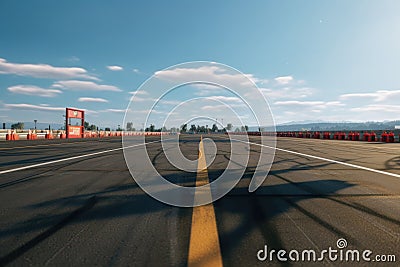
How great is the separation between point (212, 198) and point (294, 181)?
2.08m

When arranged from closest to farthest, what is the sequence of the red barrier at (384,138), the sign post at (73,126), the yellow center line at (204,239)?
the yellow center line at (204,239) → the red barrier at (384,138) → the sign post at (73,126)

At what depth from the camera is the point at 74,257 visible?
7.07 feet

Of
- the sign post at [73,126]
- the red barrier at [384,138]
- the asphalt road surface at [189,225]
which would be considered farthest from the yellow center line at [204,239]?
the sign post at [73,126]

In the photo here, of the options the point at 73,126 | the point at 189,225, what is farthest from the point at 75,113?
the point at 189,225

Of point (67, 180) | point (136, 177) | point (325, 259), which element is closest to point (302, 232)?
point (325, 259)

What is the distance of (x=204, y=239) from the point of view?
2486 mm

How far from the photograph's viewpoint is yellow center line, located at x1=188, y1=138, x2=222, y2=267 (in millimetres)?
2104

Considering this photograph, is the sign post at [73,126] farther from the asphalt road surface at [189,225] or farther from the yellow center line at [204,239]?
the yellow center line at [204,239]

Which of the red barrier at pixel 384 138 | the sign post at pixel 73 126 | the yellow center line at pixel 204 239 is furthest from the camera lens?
the sign post at pixel 73 126

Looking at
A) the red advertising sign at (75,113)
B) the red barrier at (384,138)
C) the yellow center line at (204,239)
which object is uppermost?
the red advertising sign at (75,113)

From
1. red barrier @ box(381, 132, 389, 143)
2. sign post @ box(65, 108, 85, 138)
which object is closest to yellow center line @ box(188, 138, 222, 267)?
red barrier @ box(381, 132, 389, 143)

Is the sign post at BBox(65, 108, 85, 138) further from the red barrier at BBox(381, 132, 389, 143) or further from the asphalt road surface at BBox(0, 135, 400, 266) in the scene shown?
the red barrier at BBox(381, 132, 389, 143)

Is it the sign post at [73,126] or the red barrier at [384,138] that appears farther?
the sign post at [73,126]

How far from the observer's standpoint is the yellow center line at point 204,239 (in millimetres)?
2104
